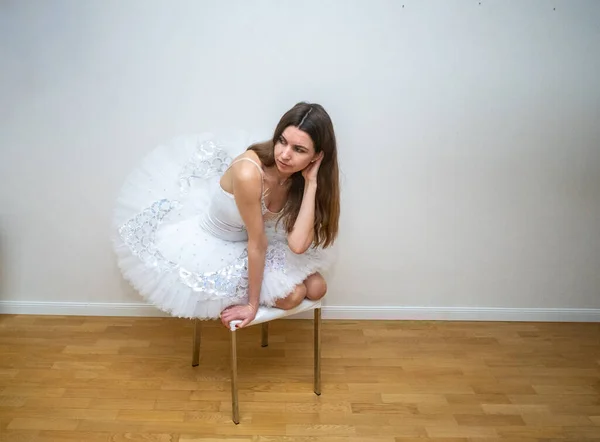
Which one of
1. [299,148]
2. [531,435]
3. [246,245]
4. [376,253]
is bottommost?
[531,435]

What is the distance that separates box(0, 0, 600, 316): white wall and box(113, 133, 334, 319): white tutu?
0.40 metres

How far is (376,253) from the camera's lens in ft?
9.33

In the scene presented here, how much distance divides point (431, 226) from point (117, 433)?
71.9 inches

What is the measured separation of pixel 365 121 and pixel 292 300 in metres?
1.08

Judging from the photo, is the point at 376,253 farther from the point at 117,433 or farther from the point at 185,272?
the point at 117,433

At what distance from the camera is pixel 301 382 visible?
7.56ft

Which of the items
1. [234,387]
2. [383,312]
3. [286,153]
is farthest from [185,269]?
[383,312]

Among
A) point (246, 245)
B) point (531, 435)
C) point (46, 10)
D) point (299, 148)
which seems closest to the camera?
point (299, 148)

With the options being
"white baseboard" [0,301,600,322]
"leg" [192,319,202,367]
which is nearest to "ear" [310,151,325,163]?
"leg" [192,319,202,367]

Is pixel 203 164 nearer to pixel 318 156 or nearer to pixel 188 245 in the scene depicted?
pixel 188 245

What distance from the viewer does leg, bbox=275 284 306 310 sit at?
2.05 meters

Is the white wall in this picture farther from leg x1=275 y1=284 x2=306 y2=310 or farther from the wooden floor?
leg x1=275 y1=284 x2=306 y2=310

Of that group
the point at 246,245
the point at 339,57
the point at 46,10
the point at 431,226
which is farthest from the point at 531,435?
the point at 46,10

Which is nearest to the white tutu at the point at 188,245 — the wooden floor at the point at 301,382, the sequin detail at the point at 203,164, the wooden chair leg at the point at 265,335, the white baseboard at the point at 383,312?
the sequin detail at the point at 203,164
